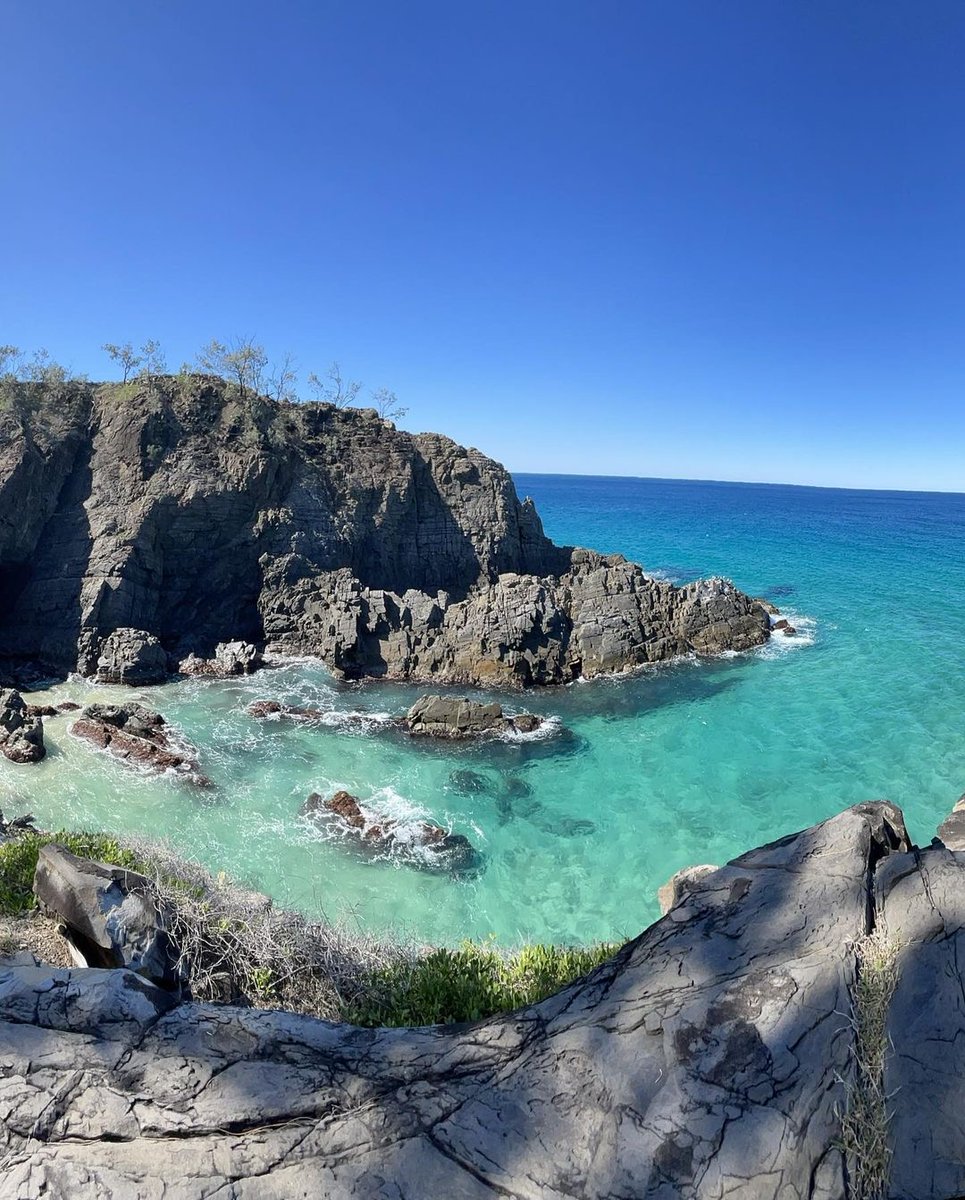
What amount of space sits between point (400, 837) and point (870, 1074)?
15.8 meters

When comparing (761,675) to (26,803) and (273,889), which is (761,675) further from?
(26,803)

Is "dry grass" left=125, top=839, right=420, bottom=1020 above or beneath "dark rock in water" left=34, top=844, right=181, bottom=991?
beneath

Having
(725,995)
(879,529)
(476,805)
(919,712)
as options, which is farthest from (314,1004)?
(879,529)

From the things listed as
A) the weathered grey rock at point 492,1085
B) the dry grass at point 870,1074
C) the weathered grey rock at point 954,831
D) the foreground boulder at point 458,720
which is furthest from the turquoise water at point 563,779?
the dry grass at point 870,1074

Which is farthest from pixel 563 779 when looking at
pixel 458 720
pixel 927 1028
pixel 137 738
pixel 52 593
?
pixel 52 593

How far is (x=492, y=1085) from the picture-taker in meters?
4.17

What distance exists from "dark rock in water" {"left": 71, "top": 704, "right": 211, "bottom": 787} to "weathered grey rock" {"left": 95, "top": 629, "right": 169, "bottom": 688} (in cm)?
327

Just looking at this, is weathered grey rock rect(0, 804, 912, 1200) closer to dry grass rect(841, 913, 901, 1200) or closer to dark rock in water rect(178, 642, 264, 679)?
dry grass rect(841, 913, 901, 1200)

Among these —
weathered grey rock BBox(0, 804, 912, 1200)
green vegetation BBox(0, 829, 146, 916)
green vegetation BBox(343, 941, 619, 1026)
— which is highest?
weathered grey rock BBox(0, 804, 912, 1200)

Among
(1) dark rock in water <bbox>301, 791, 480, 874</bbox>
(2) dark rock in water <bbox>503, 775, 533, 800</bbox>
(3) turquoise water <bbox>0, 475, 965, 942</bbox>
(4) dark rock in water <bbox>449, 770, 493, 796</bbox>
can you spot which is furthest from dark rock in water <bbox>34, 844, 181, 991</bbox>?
(2) dark rock in water <bbox>503, 775, 533, 800</bbox>

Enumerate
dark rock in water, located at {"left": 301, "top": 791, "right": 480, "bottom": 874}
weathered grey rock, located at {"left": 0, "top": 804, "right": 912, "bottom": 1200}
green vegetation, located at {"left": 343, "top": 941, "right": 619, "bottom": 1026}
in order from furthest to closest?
1. dark rock in water, located at {"left": 301, "top": 791, "right": 480, "bottom": 874}
2. green vegetation, located at {"left": 343, "top": 941, "right": 619, "bottom": 1026}
3. weathered grey rock, located at {"left": 0, "top": 804, "right": 912, "bottom": 1200}

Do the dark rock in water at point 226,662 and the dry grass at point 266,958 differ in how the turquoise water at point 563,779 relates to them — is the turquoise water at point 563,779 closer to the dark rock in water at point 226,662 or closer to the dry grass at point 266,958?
the dark rock in water at point 226,662

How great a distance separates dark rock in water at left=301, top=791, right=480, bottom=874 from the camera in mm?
17578

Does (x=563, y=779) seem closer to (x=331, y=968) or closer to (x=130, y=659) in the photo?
(x=331, y=968)
